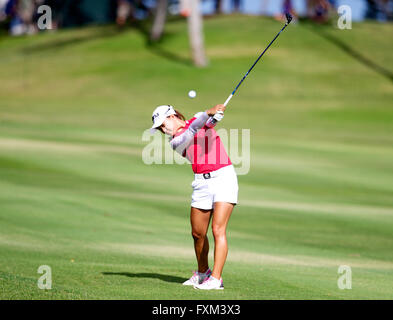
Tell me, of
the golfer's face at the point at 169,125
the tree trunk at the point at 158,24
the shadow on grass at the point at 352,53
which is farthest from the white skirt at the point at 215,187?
the tree trunk at the point at 158,24

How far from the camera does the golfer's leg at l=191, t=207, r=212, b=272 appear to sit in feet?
29.6

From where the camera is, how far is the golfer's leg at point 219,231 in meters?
8.82

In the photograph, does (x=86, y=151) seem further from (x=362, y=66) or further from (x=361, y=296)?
(x=362, y=66)

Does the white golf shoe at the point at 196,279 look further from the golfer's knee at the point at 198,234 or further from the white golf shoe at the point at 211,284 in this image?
the golfer's knee at the point at 198,234

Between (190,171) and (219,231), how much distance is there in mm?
13959

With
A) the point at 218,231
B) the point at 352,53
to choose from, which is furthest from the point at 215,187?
the point at 352,53

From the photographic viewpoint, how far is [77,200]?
16.8 metres

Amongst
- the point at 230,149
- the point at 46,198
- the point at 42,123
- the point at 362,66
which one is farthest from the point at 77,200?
the point at 362,66

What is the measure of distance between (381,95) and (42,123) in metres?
21.8

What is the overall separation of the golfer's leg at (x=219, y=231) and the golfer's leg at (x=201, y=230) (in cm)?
20

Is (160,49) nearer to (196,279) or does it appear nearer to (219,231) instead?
(196,279)

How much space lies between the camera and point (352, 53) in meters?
54.9

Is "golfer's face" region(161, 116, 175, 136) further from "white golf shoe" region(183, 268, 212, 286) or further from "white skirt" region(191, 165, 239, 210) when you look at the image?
"white golf shoe" region(183, 268, 212, 286)
